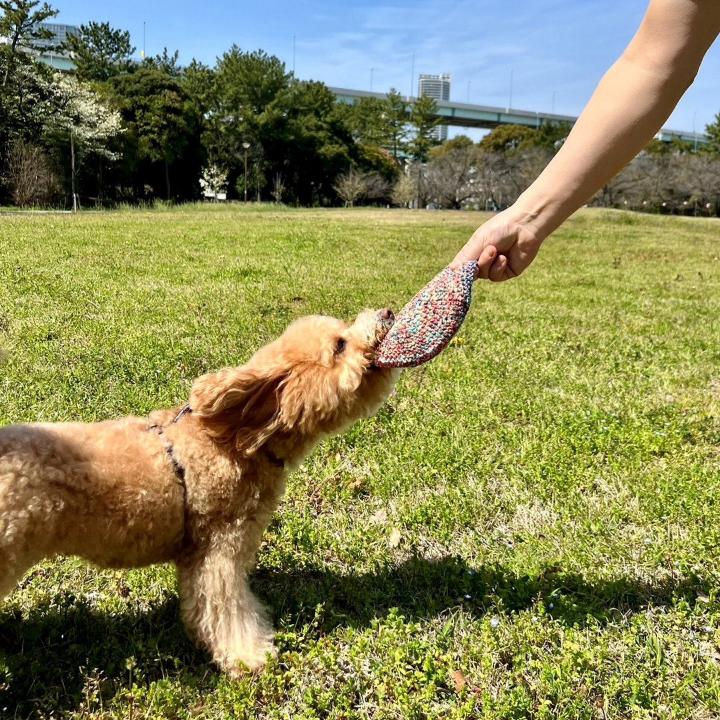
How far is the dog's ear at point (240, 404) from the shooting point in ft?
8.03

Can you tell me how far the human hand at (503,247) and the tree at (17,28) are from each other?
125ft

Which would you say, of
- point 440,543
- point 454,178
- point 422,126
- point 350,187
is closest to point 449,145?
point 422,126

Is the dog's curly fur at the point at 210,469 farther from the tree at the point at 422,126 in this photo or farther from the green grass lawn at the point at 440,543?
the tree at the point at 422,126

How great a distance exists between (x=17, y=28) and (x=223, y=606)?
128 feet

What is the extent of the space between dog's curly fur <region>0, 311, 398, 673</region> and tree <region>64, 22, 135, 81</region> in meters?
56.6

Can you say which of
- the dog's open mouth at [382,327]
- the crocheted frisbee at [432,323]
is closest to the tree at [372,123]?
the dog's open mouth at [382,327]

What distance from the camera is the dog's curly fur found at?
223 cm

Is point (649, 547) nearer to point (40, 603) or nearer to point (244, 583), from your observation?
point (244, 583)

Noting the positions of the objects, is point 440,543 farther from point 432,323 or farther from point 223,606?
point 432,323

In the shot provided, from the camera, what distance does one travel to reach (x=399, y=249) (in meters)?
14.5

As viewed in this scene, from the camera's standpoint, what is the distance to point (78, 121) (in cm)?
3422

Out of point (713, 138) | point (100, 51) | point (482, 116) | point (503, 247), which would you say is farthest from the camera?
point (482, 116)

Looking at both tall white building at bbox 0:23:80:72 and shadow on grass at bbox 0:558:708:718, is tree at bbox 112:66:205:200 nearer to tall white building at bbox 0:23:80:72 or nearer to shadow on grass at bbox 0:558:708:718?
tall white building at bbox 0:23:80:72

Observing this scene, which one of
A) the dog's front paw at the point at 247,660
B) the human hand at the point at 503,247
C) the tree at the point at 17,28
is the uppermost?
the tree at the point at 17,28
